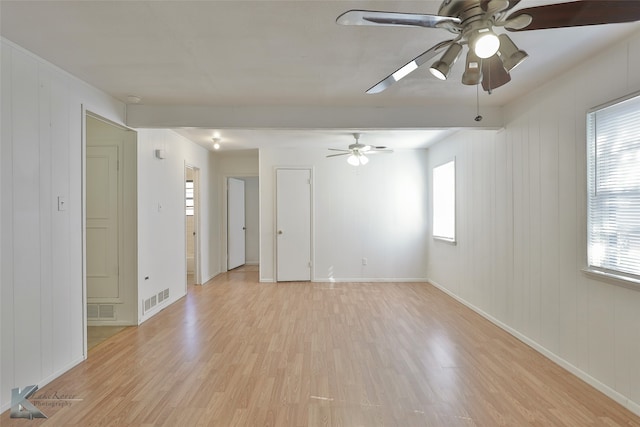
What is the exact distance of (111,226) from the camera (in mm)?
3902

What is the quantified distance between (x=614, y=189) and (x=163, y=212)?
4.61 m

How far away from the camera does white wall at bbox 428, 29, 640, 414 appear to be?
232cm

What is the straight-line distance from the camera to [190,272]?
7.23 metres

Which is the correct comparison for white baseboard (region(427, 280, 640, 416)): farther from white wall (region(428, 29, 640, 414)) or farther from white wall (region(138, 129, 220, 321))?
white wall (region(138, 129, 220, 321))

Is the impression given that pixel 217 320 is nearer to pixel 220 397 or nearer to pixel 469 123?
pixel 220 397

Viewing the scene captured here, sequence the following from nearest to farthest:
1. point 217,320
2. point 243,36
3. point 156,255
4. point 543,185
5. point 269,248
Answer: point 243,36, point 543,185, point 217,320, point 156,255, point 269,248

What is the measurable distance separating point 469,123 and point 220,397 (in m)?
3.43

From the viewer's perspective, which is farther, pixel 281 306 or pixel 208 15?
pixel 281 306

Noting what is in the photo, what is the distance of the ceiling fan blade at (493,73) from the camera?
184cm

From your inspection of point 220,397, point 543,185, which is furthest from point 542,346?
point 220,397

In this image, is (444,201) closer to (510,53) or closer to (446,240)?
(446,240)

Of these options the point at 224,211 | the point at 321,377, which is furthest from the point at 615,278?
the point at 224,211

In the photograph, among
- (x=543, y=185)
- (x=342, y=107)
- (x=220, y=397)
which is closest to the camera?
(x=220, y=397)

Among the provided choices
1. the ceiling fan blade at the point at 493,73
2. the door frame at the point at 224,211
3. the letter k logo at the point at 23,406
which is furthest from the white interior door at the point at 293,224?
the ceiling fan blade at the point at 493,73
